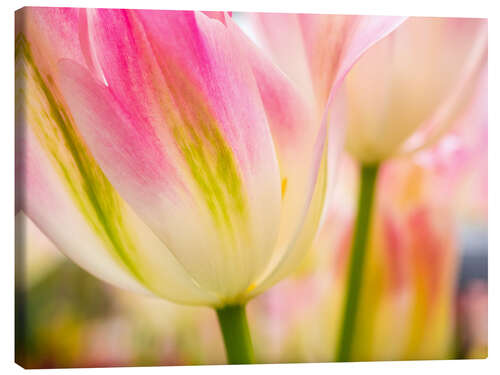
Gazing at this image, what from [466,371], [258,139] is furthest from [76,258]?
[466,371]

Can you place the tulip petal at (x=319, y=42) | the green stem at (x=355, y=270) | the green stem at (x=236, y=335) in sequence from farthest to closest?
the green stem at (x=355, y=270) < the tulip petal at (x=319, y=42) < the green stem at (x=236, y=335)

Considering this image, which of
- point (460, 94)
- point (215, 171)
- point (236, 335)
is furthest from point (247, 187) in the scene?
point (460, 94)

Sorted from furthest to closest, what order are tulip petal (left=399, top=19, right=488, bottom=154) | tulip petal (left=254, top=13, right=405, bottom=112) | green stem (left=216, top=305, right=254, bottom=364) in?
tulip petal (left=399, top=19, right=488, bottom=154) → tulip petal (left=254, top=13, right=405, bottom=112) → green stem (left=216, top=305, right=254, bottom=364)

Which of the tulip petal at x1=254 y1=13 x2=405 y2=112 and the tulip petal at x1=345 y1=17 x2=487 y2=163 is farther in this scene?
the tulip petal at x1=345 y1=17 x2=487 y2=163

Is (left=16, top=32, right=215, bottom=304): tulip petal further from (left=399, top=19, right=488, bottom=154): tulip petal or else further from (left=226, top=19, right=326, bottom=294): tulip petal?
(left=399, top=19, right=488, bottom=154): tulip petal

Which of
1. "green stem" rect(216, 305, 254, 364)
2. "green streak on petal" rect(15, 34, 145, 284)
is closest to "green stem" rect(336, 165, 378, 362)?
"green stem" rect(216, 305, 254, 364)

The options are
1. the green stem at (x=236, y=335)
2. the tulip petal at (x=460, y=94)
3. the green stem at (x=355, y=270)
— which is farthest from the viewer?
the tulip petal at (x=460, y=94)

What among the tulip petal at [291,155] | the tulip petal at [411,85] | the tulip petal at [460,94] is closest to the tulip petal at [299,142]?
the tulip petal at [291,155]

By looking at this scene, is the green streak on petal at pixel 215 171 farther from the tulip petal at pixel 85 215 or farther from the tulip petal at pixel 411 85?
the tulip petal at pixel 411 85

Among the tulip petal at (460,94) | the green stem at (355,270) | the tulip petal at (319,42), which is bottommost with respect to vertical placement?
the green stem at (355,270)
